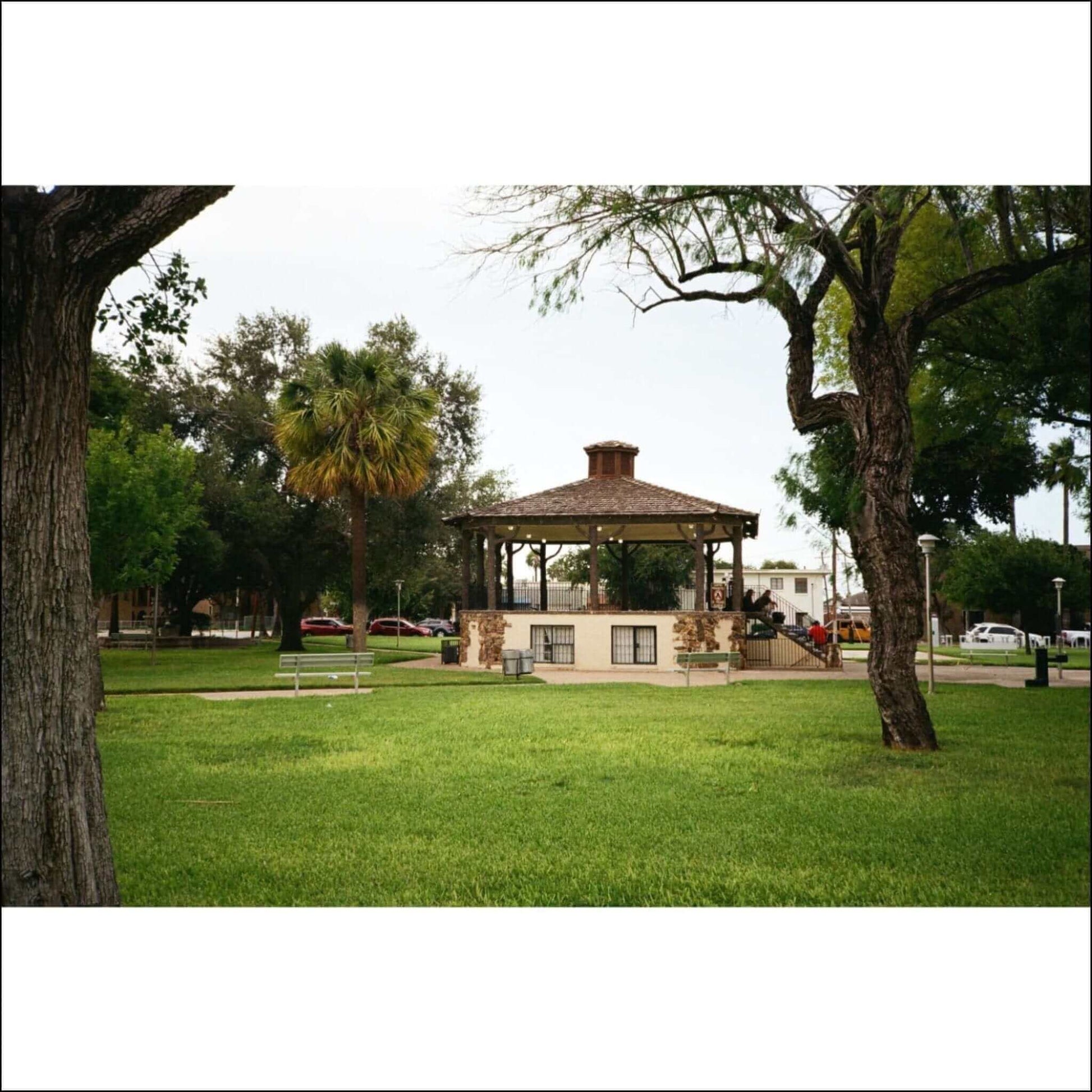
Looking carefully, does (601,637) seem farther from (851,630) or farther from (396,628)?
(396,628)

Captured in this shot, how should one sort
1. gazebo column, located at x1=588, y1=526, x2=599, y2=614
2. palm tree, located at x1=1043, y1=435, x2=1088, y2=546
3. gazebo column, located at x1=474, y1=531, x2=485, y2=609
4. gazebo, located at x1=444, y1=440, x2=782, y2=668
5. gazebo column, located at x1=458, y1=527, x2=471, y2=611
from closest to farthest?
palm tree, located at x1=1043, y1=435, x2=1088, y2=546
gazebo, located at x1=444, y1=440, x2=782, y2=668
gazebo column, located at x1=588, y1=526, x2=599, y2=614
gazebo column, located at x1=474, y1=531, x2=485, y2=609
gazebo column, located at x1=458, y1=527, x2=471, y2=611

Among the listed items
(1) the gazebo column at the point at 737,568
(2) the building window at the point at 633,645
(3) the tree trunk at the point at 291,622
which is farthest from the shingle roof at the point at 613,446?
(3) the tree trunk at the point at 291,622

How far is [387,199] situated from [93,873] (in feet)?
10.8

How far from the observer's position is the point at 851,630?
6332mm

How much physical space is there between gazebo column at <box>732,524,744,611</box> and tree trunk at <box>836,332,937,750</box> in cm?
65

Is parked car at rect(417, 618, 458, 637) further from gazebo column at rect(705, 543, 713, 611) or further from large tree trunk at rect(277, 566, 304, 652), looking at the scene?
gazebo column at rect(705, 543, 713, 611)

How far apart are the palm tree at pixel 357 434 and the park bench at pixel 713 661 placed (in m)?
2.60

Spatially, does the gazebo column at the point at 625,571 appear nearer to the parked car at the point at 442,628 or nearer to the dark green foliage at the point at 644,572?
the dark green foliage at the point at 644,572

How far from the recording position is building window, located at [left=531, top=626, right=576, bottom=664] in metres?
7.78

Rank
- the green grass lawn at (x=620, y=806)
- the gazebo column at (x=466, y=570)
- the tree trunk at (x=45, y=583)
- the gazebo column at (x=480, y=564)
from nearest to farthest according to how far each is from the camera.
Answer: the tree trunk at (x=45, y=583), the green grass lawn at (x=620, y=806), the gazebo column at (x=480, y=564), the gazebo column at (x=466, y=570)

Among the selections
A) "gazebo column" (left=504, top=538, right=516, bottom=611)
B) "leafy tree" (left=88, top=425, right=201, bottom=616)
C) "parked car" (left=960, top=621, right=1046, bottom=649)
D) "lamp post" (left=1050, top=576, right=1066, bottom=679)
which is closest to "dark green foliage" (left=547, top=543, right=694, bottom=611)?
"gazebo column" (left=504, top=538, right=516, bottom=611)

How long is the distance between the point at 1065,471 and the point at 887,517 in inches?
49.9

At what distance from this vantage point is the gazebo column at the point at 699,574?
7.04 metres

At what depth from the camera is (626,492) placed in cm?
684
